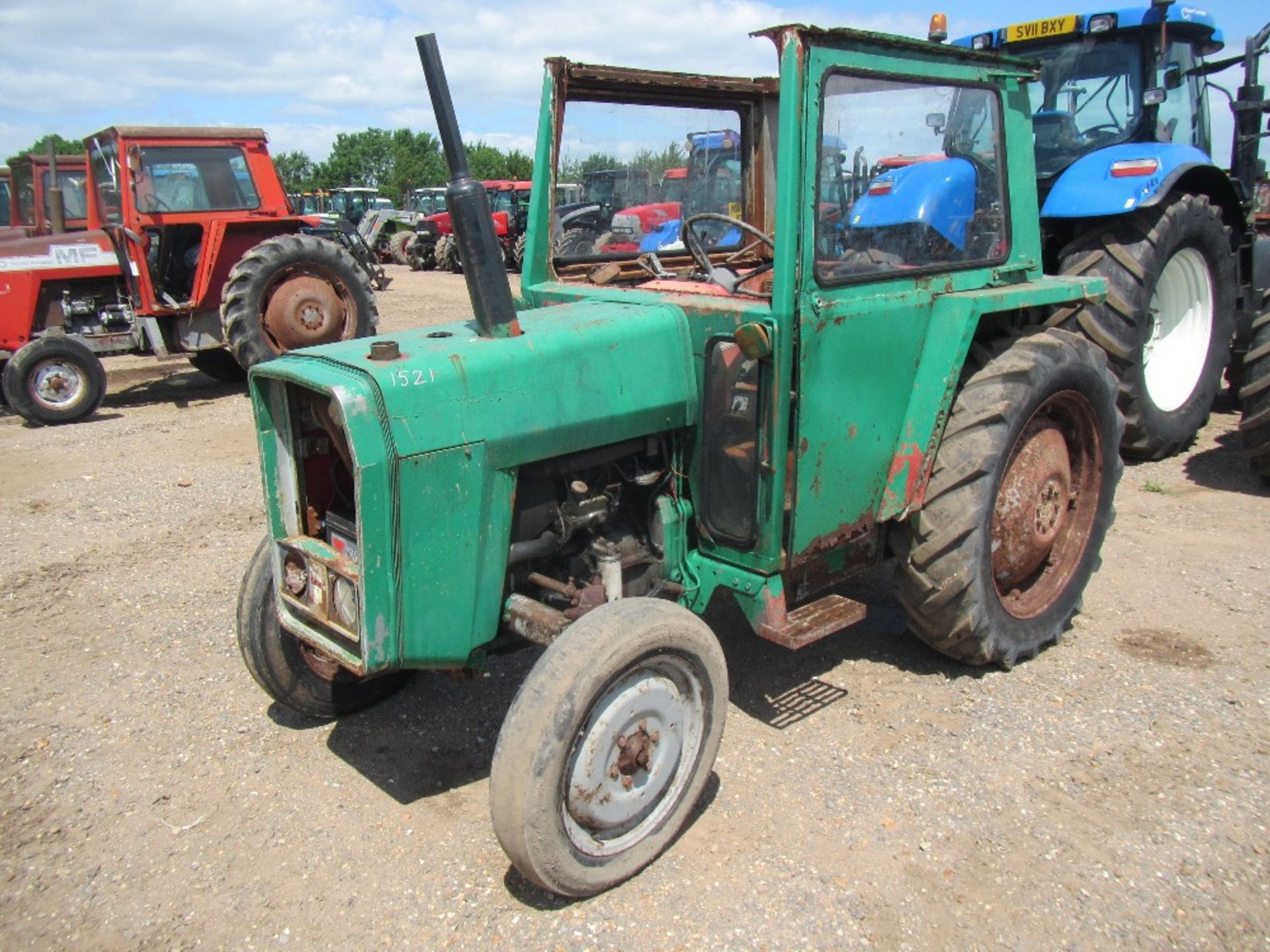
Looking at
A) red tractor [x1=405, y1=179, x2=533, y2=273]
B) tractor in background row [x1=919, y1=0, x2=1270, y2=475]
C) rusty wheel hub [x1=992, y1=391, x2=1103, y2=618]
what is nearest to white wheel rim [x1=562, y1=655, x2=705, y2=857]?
rusty wheel hub [x1=992, y1=391, x2=1103, y2=618]

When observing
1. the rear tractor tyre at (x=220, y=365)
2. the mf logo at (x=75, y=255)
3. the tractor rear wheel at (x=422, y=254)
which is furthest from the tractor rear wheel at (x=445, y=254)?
the mf logo at (x=75, y=255)

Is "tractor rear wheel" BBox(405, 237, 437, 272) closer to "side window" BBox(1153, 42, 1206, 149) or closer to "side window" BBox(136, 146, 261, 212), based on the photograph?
"side window" BBox(136, 146, 261, 212)

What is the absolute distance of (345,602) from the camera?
2701mm

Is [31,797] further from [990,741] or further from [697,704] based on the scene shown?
[990,741]

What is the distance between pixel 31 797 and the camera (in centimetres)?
312

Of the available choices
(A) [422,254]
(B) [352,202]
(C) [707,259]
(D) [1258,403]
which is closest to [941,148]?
(C) [707,259]

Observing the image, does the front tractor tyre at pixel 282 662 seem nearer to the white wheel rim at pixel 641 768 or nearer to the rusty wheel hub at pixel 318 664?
the rusty wheel hub at pixel 318 664

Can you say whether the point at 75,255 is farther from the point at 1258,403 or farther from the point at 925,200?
the point at 1258,403

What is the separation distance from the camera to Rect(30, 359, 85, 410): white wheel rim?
823 cm

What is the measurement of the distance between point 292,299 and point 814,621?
23.5ft

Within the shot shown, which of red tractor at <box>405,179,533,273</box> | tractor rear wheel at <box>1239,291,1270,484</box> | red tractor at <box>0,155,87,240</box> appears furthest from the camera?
red tractor at <box>405,179,533,273</box>

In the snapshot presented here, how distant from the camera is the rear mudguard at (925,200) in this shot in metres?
3.20

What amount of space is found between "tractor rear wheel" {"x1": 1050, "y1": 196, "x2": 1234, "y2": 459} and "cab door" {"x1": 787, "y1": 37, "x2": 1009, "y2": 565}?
216 centimetres

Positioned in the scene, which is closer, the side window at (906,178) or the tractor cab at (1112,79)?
the side window at (906,178)
